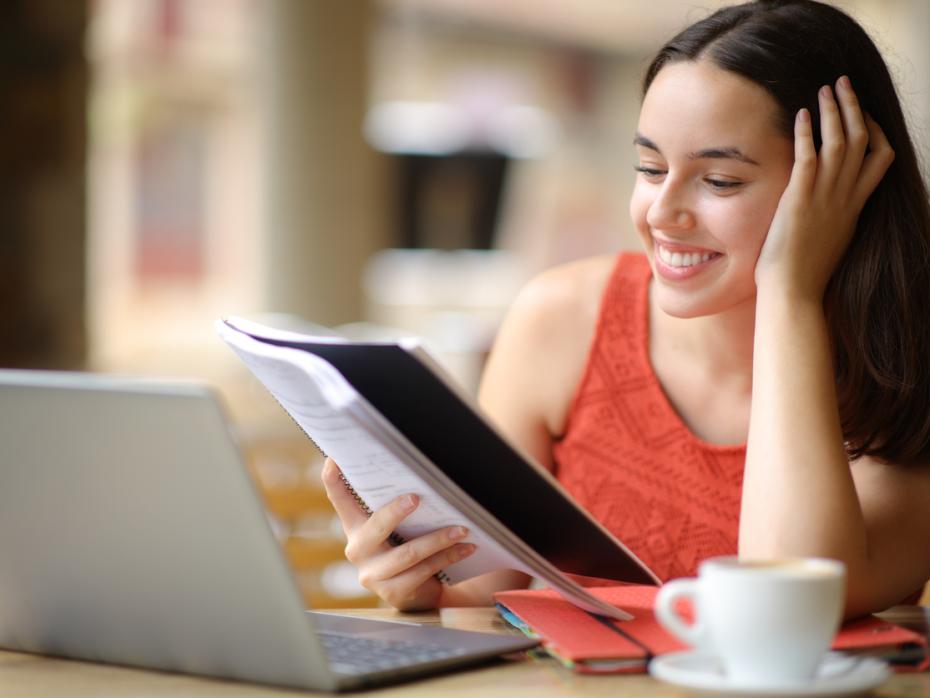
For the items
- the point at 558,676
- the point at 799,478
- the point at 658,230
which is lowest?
the point at 558,676

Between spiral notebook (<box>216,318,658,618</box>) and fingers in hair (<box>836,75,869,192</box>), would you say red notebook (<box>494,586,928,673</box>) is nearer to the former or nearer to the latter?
spiral notebook (<box>216,318,658,618</box>)

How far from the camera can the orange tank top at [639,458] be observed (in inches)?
61.1

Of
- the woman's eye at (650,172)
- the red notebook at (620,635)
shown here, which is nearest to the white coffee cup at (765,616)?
the red notebook at (620,635)

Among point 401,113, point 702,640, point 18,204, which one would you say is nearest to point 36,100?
point 18,204

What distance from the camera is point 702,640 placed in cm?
86

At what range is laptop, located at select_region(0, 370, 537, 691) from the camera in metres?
0.82

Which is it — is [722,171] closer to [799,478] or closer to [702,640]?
[799,478]

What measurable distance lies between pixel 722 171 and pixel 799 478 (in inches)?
13.5

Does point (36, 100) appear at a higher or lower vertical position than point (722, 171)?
higher

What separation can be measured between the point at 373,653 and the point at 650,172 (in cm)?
66

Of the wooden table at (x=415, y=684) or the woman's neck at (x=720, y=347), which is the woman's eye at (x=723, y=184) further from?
the wooden table at (x=415, y=684)

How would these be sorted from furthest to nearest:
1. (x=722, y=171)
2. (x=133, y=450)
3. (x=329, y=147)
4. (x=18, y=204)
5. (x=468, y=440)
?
(x=329, y=147) → (x=18, y=204) → (x=722, y=171) → (x=468, y=440) → (x=133, y=450)

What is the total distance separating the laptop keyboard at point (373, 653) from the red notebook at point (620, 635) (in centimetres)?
9

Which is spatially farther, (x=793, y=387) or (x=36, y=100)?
(x=36, y=100)
